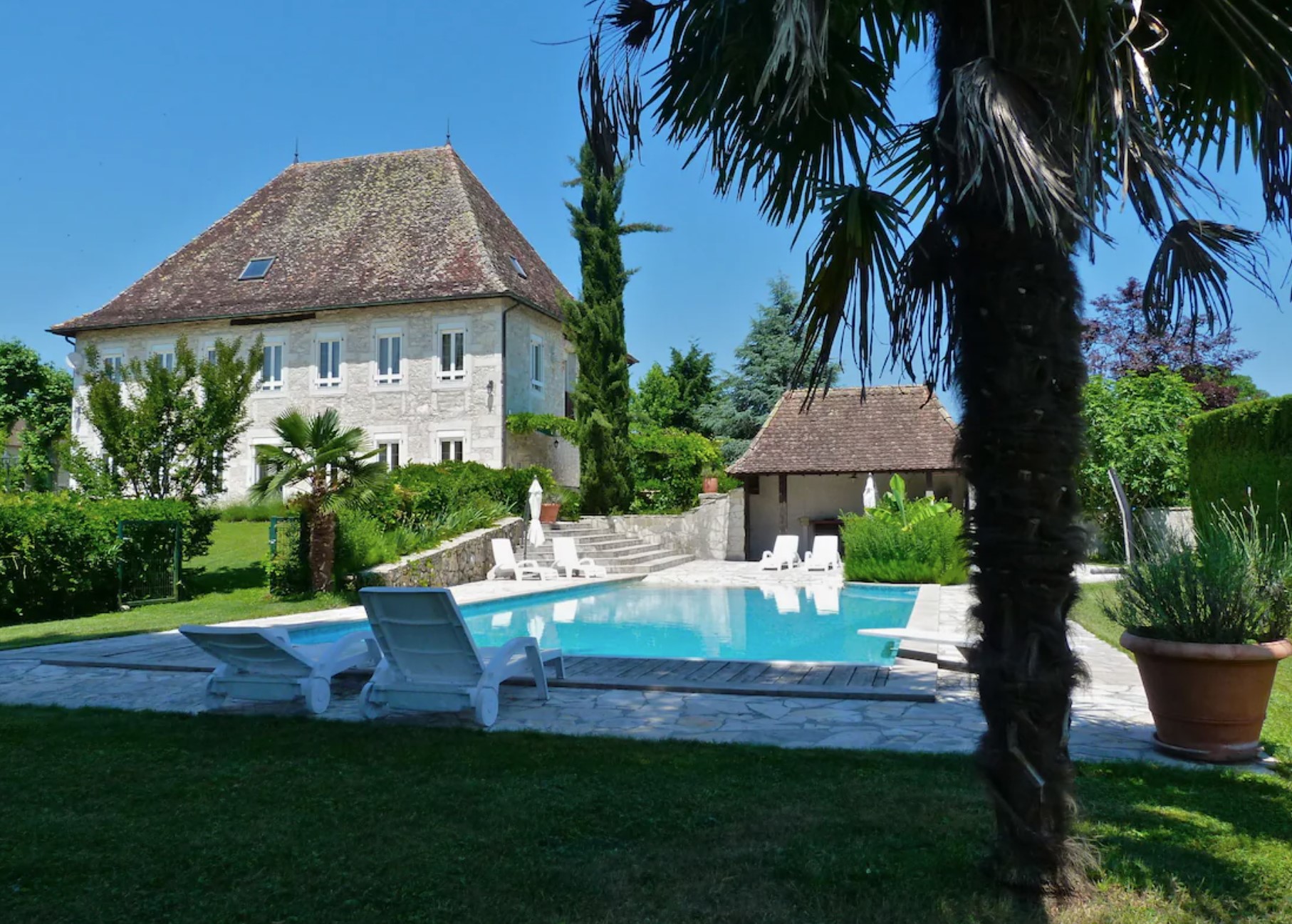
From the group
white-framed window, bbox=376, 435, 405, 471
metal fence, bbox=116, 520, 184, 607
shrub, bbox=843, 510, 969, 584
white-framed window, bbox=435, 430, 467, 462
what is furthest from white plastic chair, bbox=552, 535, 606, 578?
white-framed window, bbox=376, 435, 405, 471

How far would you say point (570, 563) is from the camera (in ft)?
65.1

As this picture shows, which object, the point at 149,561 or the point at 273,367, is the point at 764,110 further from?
the point at 273,367

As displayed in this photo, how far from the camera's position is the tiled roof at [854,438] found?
79.5 ft

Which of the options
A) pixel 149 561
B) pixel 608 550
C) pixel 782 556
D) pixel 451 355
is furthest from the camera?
pixel 451 355

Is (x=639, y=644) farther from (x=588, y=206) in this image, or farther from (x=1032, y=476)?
(x=588, y=206)

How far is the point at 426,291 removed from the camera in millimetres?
25172

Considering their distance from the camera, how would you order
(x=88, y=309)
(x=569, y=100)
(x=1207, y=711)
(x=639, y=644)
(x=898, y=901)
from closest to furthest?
(x=898, y=901) → (x=569, y=100) → (x=1207, y=711) → (x=639, y=644) → (x=88, y=309)

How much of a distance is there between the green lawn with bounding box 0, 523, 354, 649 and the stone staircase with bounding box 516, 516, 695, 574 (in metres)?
6.10

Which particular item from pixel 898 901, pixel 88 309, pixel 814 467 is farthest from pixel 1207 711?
pixel 88 309

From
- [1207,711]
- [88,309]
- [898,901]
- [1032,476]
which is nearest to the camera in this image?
[1032,476]

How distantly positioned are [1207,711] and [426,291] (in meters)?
22.9

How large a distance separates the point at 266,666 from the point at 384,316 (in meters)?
20.7

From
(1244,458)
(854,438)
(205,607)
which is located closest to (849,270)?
(1244,458)

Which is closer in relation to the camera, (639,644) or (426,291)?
(639,644)
